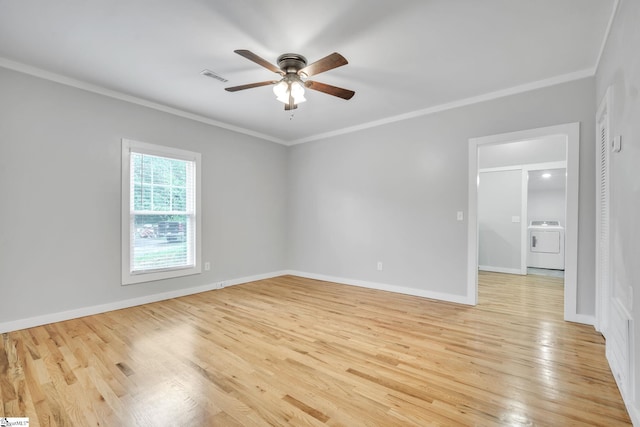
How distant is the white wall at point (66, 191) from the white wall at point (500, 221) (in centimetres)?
577

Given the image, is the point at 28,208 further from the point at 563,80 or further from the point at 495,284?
the point at 495,284

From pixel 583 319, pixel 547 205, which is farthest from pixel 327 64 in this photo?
pixel 547 205

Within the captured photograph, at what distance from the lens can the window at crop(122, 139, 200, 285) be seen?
3719 mm

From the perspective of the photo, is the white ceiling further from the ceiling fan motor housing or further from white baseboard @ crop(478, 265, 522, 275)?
white baseboard @ crop(478, 265, 522, 275)

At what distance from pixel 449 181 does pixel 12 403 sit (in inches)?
182

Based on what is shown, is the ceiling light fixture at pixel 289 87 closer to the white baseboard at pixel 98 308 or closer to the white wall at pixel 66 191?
the white wall at pixel 66 191

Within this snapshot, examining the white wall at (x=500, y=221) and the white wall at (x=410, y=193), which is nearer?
the white wall at (x=410, y=193)

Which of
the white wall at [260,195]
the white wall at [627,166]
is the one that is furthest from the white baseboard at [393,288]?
the white wall at [627,166]

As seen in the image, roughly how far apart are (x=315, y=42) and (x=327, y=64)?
46 centimetres

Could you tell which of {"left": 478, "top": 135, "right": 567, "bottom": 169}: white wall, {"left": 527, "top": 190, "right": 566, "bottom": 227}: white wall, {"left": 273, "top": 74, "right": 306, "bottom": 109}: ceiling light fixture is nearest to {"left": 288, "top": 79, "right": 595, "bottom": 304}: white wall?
{"left": 478, "top": 135, "right": 567, "bottom": 169}: white wall

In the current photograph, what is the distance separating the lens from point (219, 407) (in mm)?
1721

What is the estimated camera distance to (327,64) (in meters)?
2.24

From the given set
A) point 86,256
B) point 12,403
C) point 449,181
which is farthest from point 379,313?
point 86,256

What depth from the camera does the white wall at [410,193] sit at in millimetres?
3150
